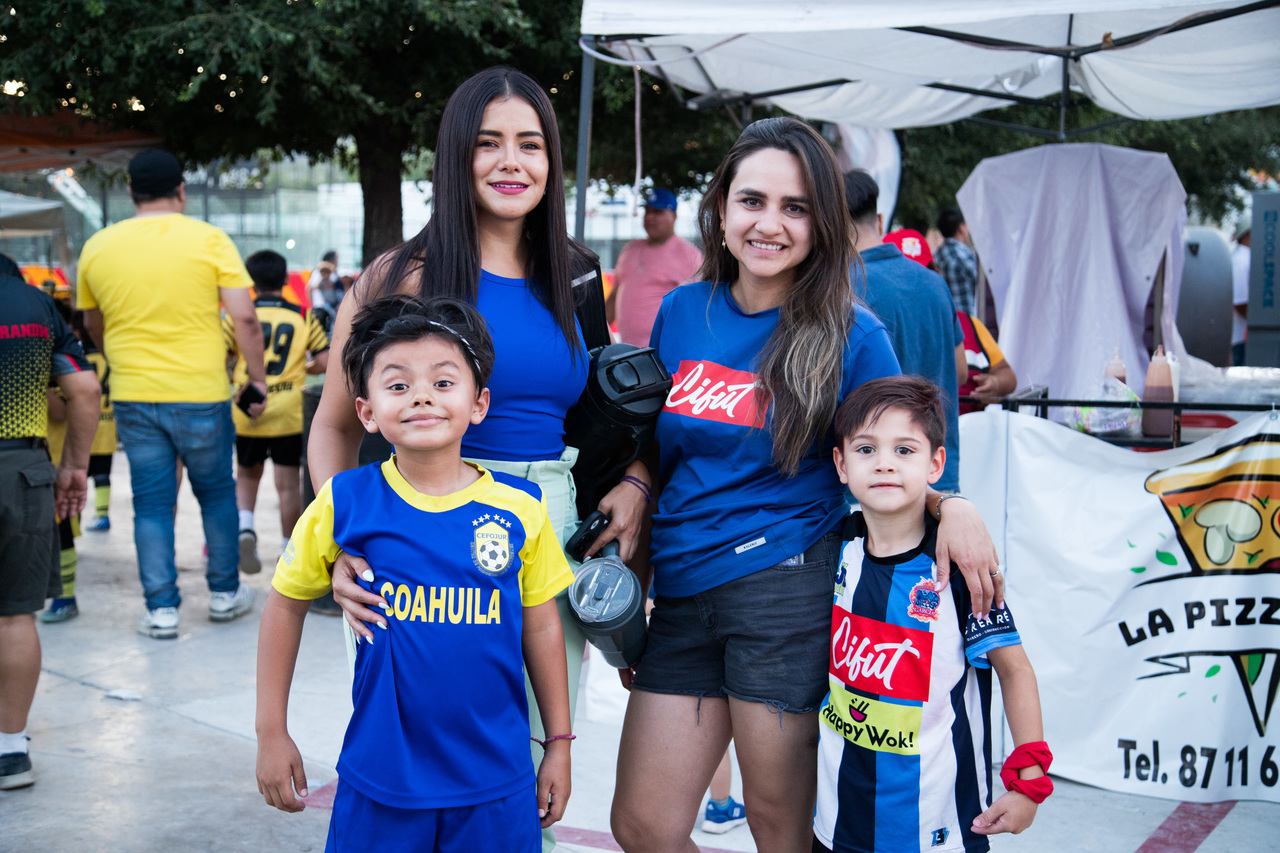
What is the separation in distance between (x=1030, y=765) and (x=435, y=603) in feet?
3.53

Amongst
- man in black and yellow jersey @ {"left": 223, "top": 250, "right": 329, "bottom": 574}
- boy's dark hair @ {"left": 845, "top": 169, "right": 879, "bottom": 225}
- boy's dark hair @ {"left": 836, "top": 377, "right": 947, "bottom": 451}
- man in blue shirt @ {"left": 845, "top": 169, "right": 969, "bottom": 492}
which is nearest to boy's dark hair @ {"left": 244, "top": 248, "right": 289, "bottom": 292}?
man in black and yellow jersey @ {"left": 223, "top": 250, "right": 329, "bottom": 574}

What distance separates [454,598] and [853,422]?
2.65ft

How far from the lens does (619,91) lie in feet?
24.0

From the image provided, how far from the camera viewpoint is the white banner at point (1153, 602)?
135 inches

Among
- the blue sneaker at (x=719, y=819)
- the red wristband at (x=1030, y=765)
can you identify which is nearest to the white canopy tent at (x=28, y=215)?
the blue sneaker at (x=719, y=819)

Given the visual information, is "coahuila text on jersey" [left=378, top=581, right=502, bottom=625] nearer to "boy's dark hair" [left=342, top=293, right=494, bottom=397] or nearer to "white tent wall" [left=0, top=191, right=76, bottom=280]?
"boy's dark hair" [left=342, top=293, right=494, bottom=397]

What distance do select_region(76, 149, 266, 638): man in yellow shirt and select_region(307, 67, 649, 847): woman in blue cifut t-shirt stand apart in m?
3.09

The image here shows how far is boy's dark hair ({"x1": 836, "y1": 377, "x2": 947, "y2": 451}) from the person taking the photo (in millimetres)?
1991

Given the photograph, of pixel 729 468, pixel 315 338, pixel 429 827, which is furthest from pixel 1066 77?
pixel 429 827

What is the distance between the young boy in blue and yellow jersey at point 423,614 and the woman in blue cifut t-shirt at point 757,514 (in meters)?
0.34

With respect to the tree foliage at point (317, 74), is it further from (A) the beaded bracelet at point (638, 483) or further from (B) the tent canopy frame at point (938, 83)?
(A) the beaded bracelet at point (638, 483)

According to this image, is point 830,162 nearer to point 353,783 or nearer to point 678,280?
point 353,783

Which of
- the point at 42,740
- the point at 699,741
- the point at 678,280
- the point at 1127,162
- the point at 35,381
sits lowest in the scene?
the point at 42,740

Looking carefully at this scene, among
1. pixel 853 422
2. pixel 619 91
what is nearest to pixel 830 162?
pixel 853 422
